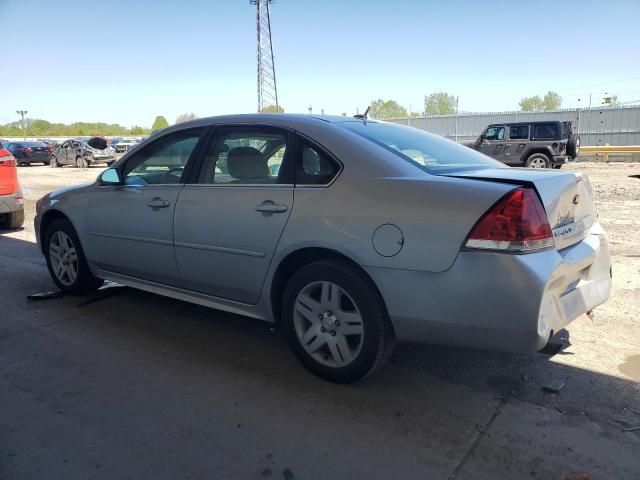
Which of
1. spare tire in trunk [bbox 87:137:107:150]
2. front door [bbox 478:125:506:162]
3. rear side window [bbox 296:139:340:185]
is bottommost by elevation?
rear side window [bbox 296:139:340:185]

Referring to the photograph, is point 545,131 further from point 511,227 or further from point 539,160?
point 511,227

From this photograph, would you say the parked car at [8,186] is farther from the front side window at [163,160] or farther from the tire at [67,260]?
the front side window at [163,160]

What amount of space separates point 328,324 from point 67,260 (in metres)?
3.01

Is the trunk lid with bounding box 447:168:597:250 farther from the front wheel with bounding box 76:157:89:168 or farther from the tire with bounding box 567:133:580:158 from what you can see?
the front wheel with bounding box 76:157:89:168

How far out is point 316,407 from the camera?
2967mm

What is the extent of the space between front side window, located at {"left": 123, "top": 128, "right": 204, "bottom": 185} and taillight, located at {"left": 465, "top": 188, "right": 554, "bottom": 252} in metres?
2.28

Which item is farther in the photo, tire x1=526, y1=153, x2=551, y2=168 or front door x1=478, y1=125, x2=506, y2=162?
front door x1=478, y1=125, x2=506, y2=162

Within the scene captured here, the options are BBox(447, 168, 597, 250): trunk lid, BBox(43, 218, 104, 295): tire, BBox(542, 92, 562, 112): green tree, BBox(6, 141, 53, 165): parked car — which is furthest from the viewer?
BBox(542, 92, 562, 112): green tree

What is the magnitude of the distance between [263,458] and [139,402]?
95 centimetres

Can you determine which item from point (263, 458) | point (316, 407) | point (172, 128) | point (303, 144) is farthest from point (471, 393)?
point (172, 128)

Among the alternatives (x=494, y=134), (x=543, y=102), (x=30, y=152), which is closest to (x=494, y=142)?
(x=494, y=134)

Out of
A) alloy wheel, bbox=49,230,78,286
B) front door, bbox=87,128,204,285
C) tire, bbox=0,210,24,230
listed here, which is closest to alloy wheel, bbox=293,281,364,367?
front door, bbox=87,128,204,285

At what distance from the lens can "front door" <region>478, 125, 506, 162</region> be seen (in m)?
18.7

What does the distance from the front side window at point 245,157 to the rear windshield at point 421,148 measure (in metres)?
0.47
